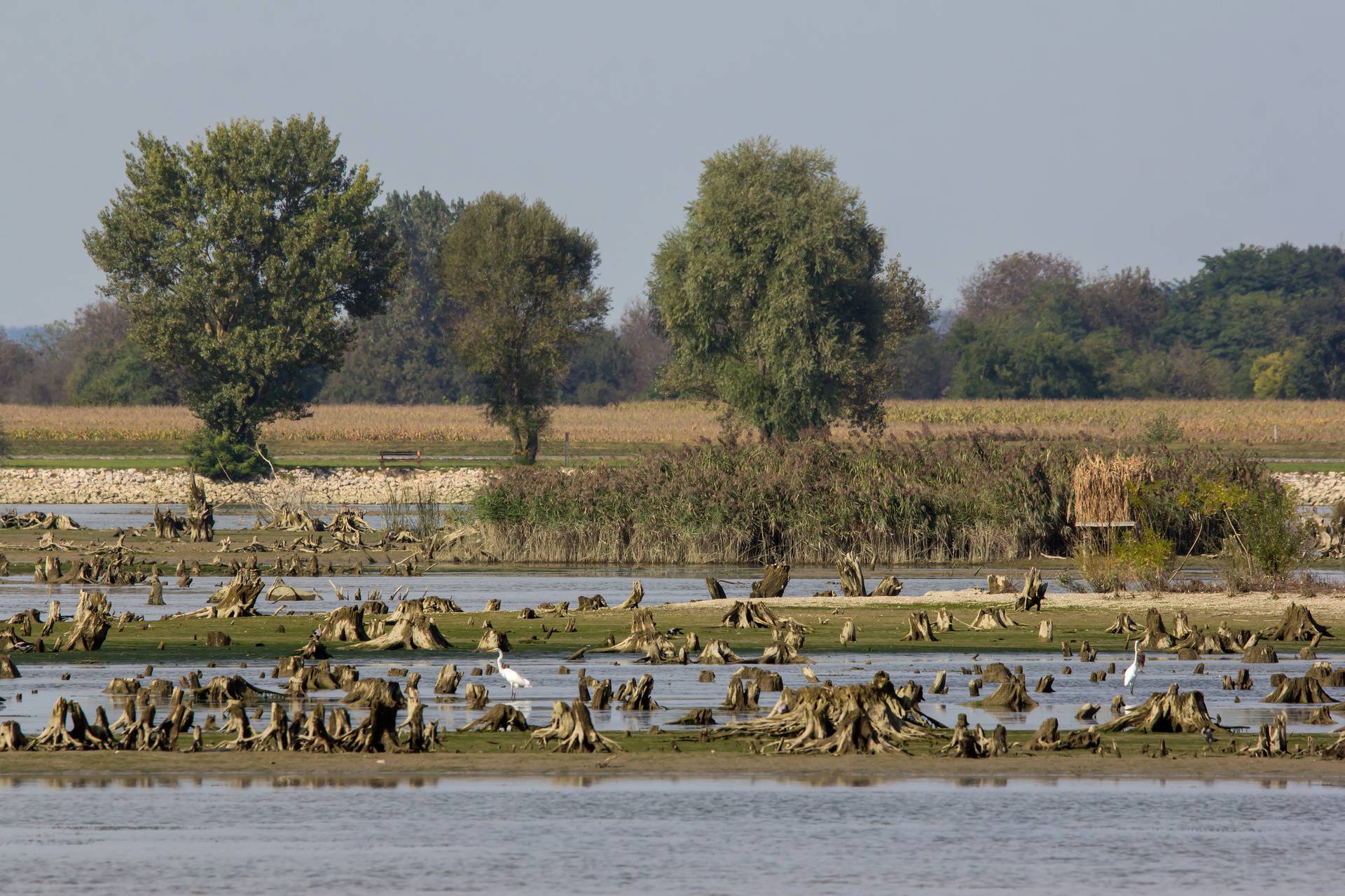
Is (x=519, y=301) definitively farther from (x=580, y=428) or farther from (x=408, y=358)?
(x=408, y=358)

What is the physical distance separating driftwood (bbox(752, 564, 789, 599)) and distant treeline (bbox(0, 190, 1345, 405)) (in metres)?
81.2

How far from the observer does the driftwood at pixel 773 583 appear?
32562 mm

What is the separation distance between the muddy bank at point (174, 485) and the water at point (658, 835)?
174 ft

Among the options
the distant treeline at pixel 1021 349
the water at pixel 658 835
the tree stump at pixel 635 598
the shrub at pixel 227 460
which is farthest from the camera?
the distant treeline at pixel 1021 349

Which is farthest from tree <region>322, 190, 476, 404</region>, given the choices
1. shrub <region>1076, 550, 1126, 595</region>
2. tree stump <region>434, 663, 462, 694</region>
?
tree stump <region>434, 663, 462, 694</region>

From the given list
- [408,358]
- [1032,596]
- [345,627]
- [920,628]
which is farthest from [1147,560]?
[408,358]

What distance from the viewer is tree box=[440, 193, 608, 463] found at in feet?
275

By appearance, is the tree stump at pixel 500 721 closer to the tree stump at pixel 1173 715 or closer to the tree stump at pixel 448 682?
the tree stump at pixel 448 682

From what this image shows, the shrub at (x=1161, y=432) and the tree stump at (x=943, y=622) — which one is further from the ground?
the shrub at (x=1161, y=432)

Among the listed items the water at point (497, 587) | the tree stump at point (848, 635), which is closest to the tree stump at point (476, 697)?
the tree stump at point (848, 635)

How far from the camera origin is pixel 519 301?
8469cm

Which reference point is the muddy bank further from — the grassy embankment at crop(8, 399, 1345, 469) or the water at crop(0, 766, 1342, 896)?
the water at crop(0, 766, 1342, 896)

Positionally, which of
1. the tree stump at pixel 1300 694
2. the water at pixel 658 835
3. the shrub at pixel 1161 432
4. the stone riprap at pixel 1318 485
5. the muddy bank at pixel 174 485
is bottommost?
the water at pixel 658 835

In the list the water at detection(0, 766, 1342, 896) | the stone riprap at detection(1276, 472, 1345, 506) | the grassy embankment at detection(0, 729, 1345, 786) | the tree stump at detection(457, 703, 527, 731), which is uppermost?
the stone riprap at detection(1276, 472, 1345, 506)
